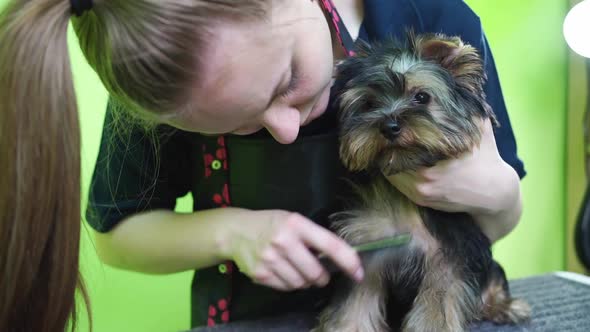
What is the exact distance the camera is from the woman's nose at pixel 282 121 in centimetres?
77

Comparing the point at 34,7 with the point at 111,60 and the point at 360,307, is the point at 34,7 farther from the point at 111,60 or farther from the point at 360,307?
the point at 360,307

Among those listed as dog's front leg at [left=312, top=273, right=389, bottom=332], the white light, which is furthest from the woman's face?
the white light

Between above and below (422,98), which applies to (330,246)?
below

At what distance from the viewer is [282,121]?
0.77 meters

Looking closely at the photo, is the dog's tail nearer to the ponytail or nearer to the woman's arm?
the woman's arm

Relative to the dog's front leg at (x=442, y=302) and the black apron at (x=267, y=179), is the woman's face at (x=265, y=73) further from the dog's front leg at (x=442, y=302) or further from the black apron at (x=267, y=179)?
the dog's front leg at (x=442, y=302)

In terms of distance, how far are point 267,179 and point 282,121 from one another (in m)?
0.26

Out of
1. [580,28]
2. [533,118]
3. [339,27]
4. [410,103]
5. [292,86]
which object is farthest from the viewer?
[533,118]

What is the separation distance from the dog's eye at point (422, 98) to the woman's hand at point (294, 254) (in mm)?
261

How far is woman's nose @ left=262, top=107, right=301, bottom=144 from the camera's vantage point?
769 millimetres

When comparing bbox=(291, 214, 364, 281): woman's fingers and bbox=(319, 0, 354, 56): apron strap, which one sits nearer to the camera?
bbox=(291, 214, 364, 281): woman's fingers

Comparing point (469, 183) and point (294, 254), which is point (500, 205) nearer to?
point (469, 183)

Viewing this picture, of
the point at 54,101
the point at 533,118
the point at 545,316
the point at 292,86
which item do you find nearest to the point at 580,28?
the point at 533,118

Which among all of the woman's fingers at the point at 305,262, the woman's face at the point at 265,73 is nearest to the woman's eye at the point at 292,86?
the woman's face at the point at 265,73
